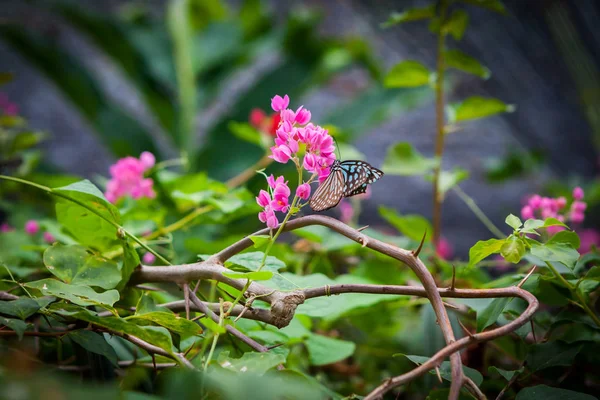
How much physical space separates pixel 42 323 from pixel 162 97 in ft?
5.59

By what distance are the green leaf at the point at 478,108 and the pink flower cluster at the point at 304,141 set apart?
0.47 metres

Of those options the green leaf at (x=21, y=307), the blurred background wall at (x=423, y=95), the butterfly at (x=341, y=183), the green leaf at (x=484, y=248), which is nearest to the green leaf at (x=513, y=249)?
the green leaf at (x=484, y=248)

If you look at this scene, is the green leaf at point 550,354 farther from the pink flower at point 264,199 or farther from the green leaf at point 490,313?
the pink flower at point 264,199

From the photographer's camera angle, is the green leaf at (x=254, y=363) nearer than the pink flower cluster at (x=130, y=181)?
Yes

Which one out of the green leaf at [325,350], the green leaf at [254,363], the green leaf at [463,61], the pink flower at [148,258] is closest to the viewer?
the green leaf at [254,363]

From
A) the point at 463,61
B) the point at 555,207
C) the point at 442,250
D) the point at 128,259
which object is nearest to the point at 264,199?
the point at 128,259

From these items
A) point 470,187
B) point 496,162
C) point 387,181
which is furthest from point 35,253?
point 470,187

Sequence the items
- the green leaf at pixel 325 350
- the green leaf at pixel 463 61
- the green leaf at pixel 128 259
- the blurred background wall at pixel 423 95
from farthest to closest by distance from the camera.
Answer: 1. the blurred background wall at pixel 423 95
2. the green leaf at pixel 463 61
3. the green leaf at pixel 325 350
4. the green leaf at pixel 128 259

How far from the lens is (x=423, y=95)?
1.80 m

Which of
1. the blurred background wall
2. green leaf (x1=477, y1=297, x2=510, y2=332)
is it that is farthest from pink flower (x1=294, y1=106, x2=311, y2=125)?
the blurred background wall

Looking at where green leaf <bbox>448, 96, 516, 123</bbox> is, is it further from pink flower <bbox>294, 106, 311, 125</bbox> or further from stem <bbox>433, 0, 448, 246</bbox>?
pink flower <bbox>294, 106, 311, 125</bbox>

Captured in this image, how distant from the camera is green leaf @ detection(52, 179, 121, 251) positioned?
0.39 m

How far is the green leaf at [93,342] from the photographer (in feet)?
1.11

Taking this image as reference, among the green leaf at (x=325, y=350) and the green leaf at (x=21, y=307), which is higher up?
the green leaf at (x=21, y=307)
